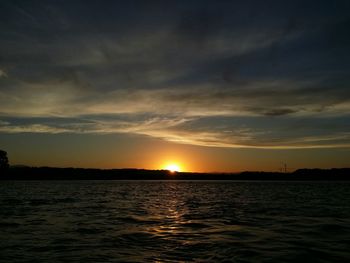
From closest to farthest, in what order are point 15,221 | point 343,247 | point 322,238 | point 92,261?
point 92,261 → point 343,247 → point 322,238 → point 15,221

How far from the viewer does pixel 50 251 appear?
691 inches

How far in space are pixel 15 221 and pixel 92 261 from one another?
14775 mm

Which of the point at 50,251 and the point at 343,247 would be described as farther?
the point at 343,247

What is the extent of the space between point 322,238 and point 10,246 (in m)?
16.6

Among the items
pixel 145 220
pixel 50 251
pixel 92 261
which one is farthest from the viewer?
pixel 145 220

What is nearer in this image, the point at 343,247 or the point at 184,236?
the point at 343,247

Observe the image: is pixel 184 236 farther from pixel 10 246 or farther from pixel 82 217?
pixel 82 217

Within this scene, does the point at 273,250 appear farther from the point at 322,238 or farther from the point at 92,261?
the point at 92,261

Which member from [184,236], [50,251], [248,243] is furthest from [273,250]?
[50,251]

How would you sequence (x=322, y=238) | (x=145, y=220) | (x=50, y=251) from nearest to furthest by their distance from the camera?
(x=50, y=251) → (x=322, y=238) → (x=145, y=220)

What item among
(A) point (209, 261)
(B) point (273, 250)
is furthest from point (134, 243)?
(B) point (273, 250)

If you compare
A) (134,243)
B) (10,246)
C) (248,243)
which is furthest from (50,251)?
(248,243)

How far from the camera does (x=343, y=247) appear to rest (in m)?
19.1

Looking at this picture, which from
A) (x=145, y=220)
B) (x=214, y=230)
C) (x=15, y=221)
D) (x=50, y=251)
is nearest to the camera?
(x=50, y=251)
